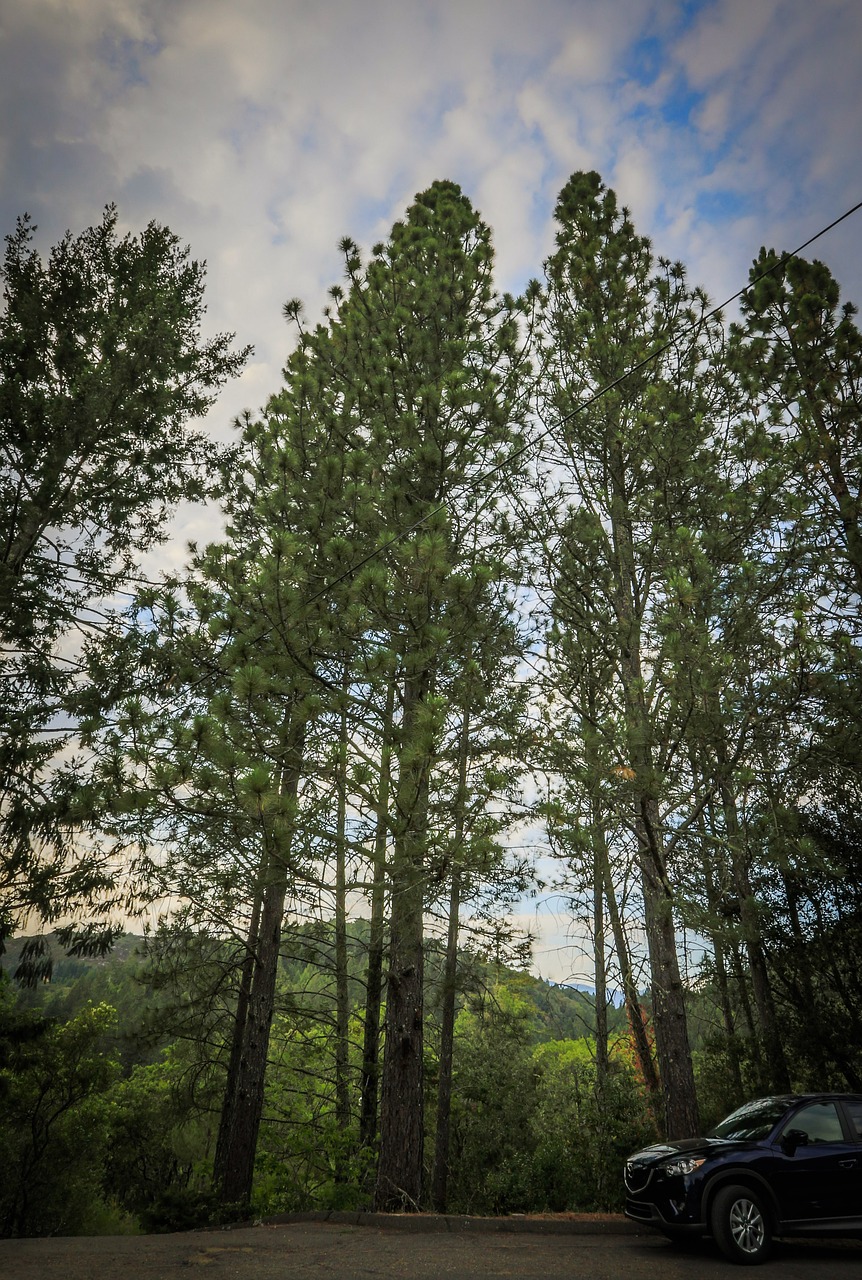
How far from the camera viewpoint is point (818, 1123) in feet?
16.4

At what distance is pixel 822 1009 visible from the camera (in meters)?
9.53

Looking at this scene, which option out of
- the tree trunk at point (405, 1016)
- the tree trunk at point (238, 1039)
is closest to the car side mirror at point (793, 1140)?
the tree trunk at point (405, 1016)

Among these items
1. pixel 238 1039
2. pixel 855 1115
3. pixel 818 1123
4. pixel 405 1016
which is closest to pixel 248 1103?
pixel 238 1039

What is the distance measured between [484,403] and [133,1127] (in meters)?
30.8

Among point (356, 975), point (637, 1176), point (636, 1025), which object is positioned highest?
point (356, 975)

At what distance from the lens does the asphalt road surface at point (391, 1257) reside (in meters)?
3.84

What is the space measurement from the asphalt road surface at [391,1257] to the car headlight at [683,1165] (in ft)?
1.58

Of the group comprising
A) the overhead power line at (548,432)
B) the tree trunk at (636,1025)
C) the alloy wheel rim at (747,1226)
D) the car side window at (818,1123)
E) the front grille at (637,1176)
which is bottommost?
the alloy wheel rim at (747,1226)

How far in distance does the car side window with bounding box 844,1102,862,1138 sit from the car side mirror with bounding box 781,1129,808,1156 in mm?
432

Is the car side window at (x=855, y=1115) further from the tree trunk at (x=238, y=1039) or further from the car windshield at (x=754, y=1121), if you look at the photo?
the tree trunk at (x=238, y=1039)

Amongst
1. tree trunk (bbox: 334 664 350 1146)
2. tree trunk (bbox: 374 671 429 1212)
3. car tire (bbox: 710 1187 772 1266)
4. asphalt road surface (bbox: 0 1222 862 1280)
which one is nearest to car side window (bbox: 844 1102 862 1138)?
asphalt road surface (bbox: 0 1222 862 1280)

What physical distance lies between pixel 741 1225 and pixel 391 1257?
2511 millimetres

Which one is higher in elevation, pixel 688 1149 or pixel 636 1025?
pixel 636 1025

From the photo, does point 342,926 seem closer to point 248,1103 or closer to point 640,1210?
point 248,1103
